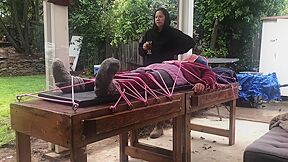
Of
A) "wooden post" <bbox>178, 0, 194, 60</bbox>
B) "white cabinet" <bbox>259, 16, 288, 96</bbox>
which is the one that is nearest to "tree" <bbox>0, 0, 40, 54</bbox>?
"wooden post" <bbox>178, 0, 194, 60</bbox>

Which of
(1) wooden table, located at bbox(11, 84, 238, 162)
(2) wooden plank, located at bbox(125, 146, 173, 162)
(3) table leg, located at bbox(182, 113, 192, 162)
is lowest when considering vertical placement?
(2) wooden plank, located at bbox(125, 146, 173, 162)

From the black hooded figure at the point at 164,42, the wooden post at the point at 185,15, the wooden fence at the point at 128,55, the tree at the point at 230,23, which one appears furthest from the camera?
the tree at the point at 230,23

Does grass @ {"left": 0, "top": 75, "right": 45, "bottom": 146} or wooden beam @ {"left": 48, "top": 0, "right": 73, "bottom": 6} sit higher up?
wooden beam @ {"left": 48, "top": 0, "right": 73, "bottom": 6}

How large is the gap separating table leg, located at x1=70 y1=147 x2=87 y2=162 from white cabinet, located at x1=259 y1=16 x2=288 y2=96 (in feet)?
17.6

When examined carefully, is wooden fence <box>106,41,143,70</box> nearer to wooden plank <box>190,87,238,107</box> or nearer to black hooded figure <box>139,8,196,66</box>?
black hooded figure <box>139,8,196,66</box>

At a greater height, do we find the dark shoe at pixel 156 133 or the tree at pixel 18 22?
the tree at pixel 18 22

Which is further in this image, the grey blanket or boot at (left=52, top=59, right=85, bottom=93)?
the grey blanket

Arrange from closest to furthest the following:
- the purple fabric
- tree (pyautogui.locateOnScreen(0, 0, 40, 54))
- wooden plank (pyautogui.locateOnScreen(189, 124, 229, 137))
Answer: the purple fabric → tree (pyautogui.locateOnScreen(0, 0, 40, 54)) → wooden plank (pyautogui.locateOnScreen(189, 124, 229, 137))

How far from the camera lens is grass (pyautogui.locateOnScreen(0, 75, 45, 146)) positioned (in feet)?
9.89

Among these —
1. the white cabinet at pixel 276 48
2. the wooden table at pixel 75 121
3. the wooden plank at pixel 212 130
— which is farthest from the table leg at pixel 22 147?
the white cabinet at pixel 276 48

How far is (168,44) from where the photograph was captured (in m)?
3.57

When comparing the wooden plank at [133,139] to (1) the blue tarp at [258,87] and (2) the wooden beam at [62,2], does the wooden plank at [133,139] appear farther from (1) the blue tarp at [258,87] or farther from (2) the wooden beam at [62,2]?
(1) the blue tarp at [258,87]

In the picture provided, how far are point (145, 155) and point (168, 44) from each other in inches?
50.9

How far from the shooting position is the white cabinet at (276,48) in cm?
609
